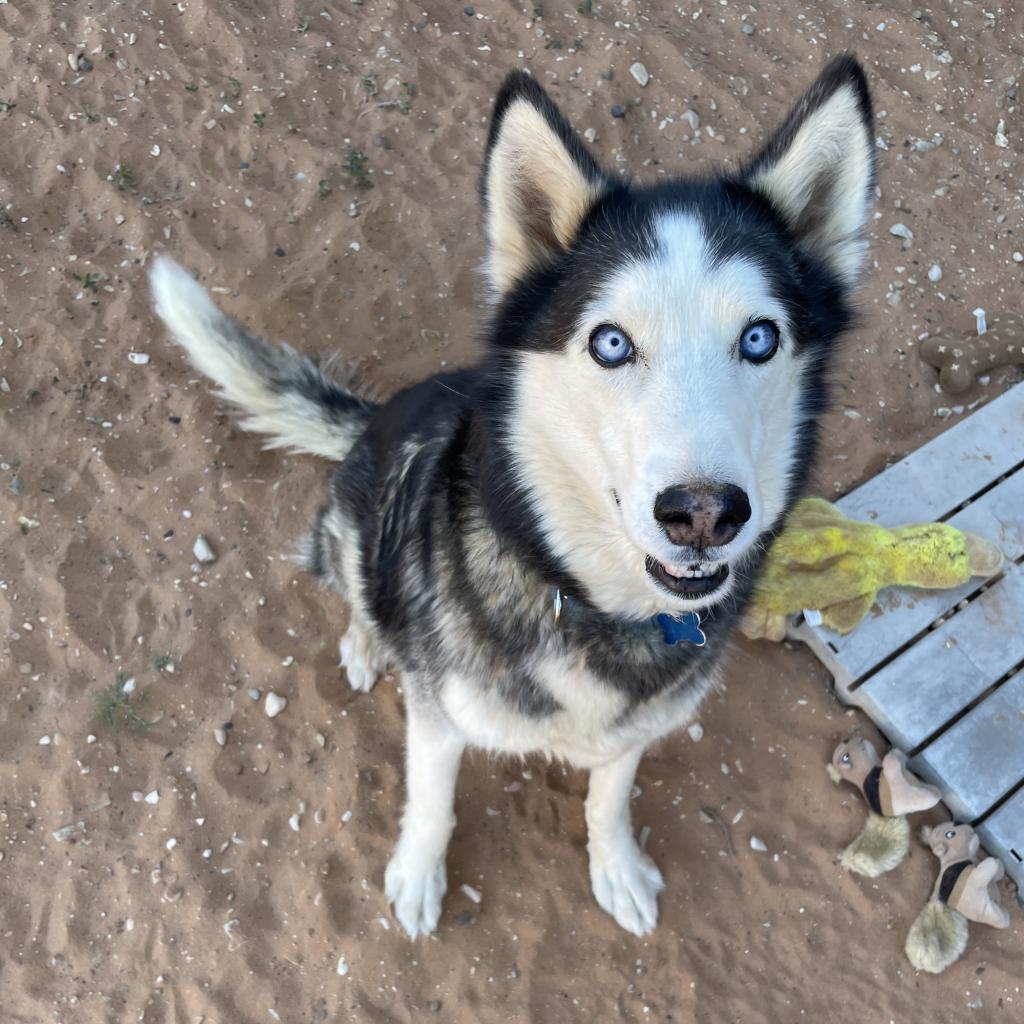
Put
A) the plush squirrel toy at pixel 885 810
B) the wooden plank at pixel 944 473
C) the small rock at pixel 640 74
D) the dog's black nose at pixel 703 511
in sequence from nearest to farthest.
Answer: the dog's black nose at pixel 703 511 < the plush squirrel toy at pixel 885 810 < the wooden plank at pixel 944 473 < the small rock at pixel 640 74

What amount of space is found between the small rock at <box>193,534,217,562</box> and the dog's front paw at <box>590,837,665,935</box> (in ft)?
6.29

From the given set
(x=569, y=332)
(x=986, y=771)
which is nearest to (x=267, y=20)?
(x=569, y=332)

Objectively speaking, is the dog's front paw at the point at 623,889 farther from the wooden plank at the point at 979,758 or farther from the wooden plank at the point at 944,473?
the wooden plank at the point at 944,473

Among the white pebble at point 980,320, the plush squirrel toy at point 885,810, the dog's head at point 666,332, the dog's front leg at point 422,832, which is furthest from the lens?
the white pebble at point 980,320

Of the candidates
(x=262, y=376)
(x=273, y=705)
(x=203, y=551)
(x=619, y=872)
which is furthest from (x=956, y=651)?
(x=203, y=551)

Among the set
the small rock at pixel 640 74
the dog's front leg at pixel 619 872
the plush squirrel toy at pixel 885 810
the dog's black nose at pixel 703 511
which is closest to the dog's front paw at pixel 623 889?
the dog's front leg at pixel 619 872

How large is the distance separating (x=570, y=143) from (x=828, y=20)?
4.26 m

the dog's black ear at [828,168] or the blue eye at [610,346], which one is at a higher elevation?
the dog's black ear at [828,168]

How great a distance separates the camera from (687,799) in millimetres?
3076

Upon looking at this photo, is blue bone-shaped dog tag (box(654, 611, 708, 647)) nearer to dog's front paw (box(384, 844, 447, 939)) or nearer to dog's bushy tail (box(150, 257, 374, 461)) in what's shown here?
dog's front paw (box(384, 844, 447, 939))

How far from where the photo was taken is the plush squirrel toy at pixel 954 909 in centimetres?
283

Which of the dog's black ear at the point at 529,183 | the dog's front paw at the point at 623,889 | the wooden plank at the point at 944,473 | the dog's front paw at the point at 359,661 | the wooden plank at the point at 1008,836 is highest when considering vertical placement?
the dog's black ear at the point at 529,183

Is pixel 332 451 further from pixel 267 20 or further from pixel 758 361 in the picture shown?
pixel 267 20

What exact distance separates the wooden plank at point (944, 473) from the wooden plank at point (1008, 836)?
47.3 inches
